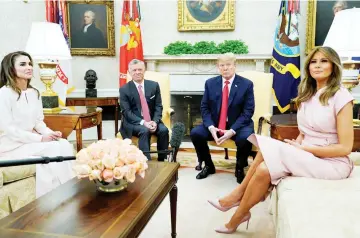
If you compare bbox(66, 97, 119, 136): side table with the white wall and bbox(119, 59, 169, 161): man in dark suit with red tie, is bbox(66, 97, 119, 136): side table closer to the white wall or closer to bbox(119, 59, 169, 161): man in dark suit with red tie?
the white wall

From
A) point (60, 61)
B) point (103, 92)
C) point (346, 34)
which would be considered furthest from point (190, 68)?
point (346, 34)

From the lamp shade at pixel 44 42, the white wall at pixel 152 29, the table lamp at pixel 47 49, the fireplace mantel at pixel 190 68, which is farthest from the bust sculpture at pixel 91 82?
the lamp shade at pixel 44 42

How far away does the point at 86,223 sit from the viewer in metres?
1.31

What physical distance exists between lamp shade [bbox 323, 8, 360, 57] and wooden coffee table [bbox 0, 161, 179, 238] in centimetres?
190

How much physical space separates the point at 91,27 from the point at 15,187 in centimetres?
405

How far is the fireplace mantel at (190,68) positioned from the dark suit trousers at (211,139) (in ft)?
6.43

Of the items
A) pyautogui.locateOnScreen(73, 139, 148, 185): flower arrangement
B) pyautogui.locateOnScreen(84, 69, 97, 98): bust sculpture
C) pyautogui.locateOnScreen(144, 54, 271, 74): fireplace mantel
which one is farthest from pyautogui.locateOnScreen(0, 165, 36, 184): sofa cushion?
pyautogui.locateOnScreen(144, 54, 271, 74): fireplace mantel

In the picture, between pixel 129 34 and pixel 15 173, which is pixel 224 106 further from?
pixel 129 34

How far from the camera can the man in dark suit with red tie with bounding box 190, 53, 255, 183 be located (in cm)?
351

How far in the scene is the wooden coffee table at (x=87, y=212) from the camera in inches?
49.0

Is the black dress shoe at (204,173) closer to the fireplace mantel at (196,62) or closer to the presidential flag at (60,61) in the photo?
the fireplace mantel at (196,62)

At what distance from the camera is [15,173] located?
241cm

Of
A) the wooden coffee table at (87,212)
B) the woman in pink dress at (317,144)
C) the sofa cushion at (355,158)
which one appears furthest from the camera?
the sofa cushion at (355,158)

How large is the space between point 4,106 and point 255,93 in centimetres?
279
